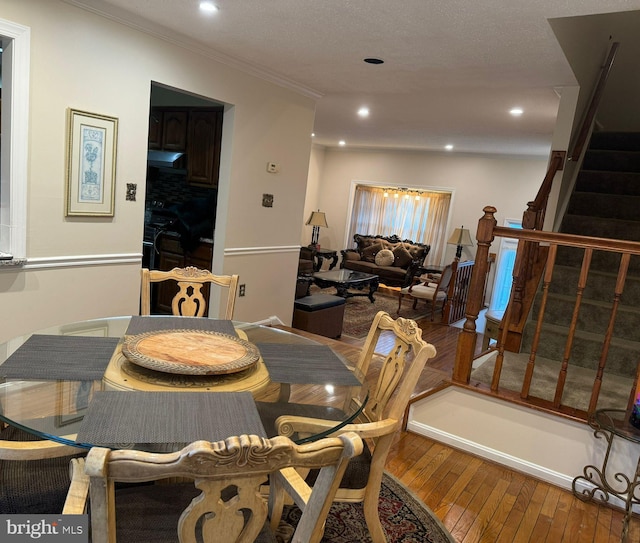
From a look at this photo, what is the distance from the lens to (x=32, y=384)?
Answer: 1472mm

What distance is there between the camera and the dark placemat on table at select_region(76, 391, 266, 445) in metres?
→ 1.19

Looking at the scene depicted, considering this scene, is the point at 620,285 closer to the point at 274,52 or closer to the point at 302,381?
the point at 302,381

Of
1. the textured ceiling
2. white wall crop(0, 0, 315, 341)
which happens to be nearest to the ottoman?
white wall crop(0, 0, 315, 341)

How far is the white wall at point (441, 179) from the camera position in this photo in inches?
332

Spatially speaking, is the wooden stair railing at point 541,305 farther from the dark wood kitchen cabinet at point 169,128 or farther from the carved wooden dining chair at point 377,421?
the dark wood kitchen cabinet at point 169,128

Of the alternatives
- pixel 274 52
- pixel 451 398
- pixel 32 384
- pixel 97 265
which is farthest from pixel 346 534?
pixel 274 52

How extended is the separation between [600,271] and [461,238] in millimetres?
4779

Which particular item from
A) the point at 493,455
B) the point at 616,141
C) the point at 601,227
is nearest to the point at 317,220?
the point at 616,141

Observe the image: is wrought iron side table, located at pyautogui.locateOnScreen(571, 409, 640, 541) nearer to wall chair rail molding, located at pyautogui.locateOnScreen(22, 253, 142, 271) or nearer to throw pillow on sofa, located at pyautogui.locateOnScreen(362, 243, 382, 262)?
wall chair rail molding, located at pyautogui.locateOnScreen(22, 253, 142, 271)

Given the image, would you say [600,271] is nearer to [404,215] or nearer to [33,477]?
[33,477]

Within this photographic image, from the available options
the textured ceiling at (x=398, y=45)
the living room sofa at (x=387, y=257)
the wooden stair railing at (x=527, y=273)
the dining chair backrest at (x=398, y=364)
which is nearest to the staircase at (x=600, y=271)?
the wooden stair railing at (x=527, y=273)

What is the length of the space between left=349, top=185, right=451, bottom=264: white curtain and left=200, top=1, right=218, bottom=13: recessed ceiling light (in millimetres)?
7231

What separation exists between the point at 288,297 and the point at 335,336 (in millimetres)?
949

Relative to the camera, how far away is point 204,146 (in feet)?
15.0
